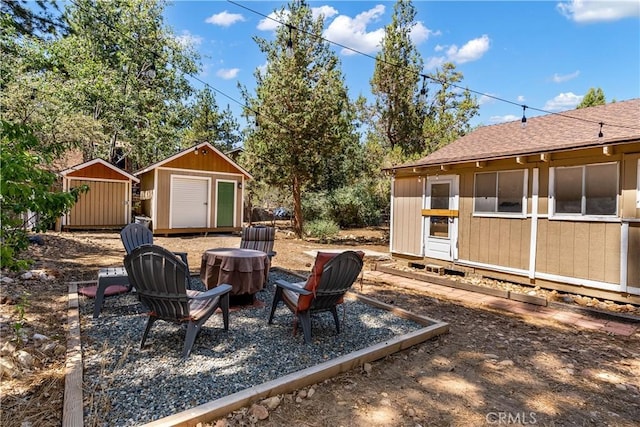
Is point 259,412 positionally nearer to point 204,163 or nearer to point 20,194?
point 20,194

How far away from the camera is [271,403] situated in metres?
2.47

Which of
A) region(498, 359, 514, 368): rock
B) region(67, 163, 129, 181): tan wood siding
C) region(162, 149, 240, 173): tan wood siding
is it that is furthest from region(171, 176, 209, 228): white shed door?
region(498, 359, 514, 368): rock

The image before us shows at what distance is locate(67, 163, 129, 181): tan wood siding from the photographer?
13172mm

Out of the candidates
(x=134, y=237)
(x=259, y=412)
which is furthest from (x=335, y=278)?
(x=134, y=237)

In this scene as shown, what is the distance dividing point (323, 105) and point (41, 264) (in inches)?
355

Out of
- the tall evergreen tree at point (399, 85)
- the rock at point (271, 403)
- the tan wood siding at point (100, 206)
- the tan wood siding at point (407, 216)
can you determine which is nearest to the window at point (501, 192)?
the tan wood siding at point (407, 216)

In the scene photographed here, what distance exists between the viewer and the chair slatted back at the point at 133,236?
527 centimetres

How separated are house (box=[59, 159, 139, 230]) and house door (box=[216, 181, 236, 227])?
3.54m

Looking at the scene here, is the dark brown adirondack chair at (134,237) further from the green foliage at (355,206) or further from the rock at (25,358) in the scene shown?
the green foliage at (355,206)

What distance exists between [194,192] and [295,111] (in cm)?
495

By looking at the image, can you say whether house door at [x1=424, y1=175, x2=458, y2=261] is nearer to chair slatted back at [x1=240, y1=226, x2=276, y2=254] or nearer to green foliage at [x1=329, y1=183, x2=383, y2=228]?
chair slatted back at [x1=240, y1=226, x2=276, y2=254]

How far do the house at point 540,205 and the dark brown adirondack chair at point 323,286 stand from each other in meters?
4.38

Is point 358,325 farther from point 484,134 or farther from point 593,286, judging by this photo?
point 484,134

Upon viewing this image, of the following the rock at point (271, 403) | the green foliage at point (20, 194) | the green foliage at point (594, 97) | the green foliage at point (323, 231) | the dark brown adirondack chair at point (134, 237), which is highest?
the green foliage at point (594, 97)
